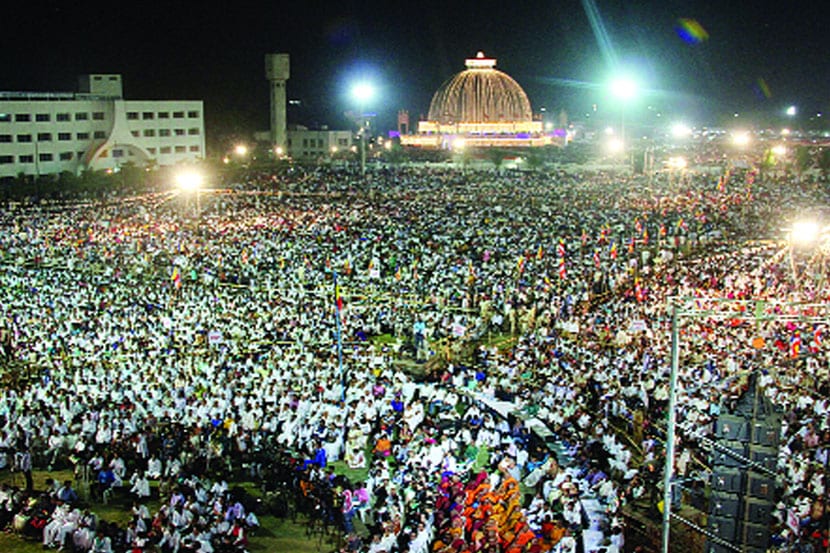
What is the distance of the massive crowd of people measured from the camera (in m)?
9.30

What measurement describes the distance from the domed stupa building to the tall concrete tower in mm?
15390

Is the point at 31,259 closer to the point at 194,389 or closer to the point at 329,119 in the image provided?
the point at 194,389

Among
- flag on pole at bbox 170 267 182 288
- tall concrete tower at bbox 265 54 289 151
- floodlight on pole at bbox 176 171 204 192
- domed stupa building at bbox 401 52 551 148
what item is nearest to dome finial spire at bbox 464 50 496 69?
domed stupa building at bbox 401 52 551 148

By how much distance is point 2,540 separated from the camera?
9258 mm

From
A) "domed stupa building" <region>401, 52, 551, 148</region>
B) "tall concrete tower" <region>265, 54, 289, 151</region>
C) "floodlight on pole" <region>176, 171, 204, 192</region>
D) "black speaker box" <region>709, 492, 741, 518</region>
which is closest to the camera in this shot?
"black speaker box" <region>709, 492, 741, 518</region>

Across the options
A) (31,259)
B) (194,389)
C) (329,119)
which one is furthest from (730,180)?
(329,119)

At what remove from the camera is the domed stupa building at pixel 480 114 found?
84625 mm

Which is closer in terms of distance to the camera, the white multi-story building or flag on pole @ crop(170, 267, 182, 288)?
flag on pole @ crop(170, 267, 182, 288)

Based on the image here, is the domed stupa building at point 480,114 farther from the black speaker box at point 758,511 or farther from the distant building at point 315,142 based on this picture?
the black speaker box at point 758,511

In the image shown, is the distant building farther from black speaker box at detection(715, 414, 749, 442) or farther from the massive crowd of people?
black speaker box at detection(715, 414, 749, 442)

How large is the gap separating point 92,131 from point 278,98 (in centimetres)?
2561

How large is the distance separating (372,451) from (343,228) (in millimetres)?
17459

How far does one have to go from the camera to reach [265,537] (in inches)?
377

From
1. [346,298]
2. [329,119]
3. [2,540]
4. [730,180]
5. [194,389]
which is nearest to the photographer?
[2,540]
